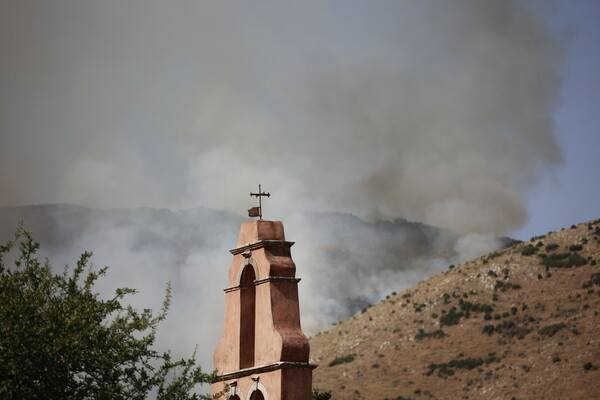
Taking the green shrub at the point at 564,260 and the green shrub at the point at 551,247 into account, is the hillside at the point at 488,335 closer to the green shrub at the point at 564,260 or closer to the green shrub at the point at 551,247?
the green shrub at the point at 564,260

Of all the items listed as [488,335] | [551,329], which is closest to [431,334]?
[488,335]

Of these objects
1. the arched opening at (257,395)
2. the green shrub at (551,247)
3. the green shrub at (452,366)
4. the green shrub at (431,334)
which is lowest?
the arched opening at (257,395)

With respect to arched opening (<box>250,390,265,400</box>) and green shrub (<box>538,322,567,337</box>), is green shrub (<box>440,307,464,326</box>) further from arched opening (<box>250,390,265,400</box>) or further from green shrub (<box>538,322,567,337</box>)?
arched opening (<box>250,390,265,400</box>)

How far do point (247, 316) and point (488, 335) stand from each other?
93.9m

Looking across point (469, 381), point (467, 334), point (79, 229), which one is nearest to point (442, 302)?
point (467, 334)

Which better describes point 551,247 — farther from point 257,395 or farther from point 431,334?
point 257,395

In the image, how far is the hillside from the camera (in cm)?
9806

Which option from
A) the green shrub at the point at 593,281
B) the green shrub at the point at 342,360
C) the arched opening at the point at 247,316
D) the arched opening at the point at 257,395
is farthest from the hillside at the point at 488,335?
the arched opening at the point at 257,395

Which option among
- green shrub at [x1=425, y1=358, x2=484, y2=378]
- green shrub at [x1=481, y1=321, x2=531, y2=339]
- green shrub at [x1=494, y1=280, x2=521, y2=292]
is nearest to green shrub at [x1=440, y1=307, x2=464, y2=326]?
green shrub at [x1=481, y1=321, x2=531, y2=339]

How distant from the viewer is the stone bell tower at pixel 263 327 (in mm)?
20781

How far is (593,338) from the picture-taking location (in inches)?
3917

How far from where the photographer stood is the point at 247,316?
22.6 meters

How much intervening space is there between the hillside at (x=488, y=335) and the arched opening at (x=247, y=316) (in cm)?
7060

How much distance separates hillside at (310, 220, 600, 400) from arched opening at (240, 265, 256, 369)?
232 ft
